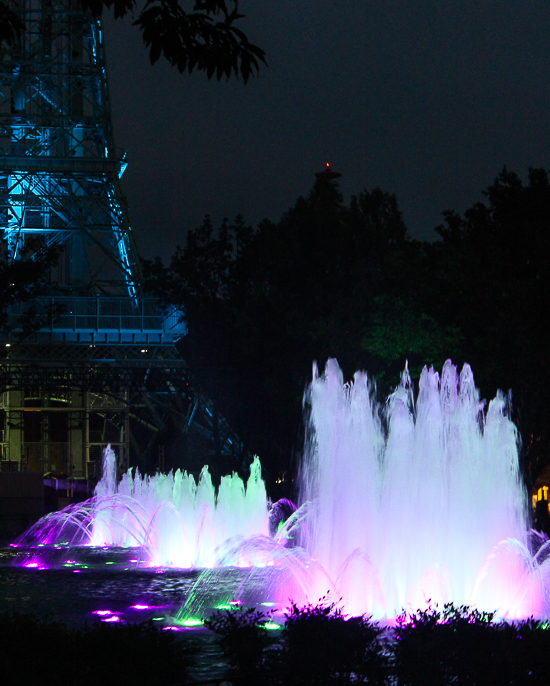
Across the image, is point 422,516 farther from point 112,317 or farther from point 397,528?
point 112,317

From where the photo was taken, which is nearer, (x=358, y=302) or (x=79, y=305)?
(x=358, y=302)

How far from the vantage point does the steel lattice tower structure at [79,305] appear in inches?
1646

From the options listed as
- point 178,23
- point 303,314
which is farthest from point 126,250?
point 178,23

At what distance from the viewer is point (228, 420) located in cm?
3991

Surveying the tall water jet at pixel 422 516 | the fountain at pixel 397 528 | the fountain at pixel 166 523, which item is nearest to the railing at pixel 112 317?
the fountain at pixel 166 523

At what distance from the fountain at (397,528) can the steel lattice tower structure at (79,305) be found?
19.9 metres

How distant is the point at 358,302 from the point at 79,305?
1699 cm

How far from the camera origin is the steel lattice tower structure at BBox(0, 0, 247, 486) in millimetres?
41812

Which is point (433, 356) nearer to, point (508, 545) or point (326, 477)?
point (326, 477)

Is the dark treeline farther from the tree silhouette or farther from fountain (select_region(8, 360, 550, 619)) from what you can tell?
the tree silhouette

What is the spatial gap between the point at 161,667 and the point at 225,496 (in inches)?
717

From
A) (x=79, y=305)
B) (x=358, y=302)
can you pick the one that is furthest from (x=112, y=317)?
(x=358, y=302)

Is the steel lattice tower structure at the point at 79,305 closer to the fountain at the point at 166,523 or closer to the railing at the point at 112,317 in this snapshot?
the railing at the point at 112,317

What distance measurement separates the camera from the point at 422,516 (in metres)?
12.8
